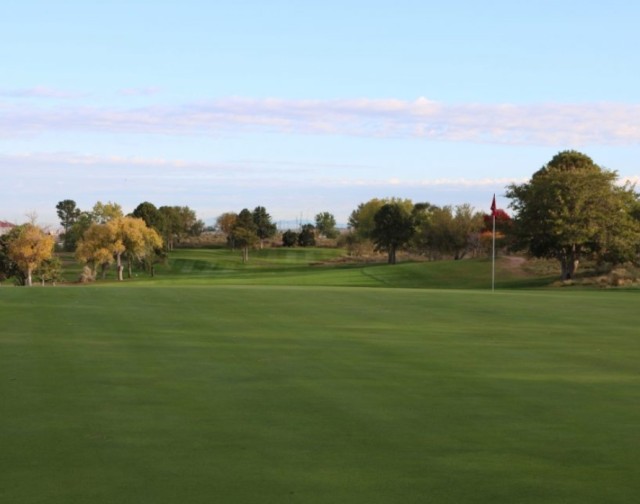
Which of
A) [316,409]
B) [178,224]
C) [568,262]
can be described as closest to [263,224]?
[178,224]

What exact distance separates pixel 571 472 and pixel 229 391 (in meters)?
4.82

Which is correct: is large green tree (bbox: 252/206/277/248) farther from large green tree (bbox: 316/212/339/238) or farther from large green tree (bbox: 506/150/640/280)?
large green tree (bbox: 506/150/640/280)

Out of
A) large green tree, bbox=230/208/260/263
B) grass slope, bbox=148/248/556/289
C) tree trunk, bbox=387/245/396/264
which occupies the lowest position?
grass slope, bbox=148/248/556/289

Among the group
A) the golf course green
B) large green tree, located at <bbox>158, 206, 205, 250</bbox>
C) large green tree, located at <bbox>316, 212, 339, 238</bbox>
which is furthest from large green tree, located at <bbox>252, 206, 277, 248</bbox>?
the golf course green

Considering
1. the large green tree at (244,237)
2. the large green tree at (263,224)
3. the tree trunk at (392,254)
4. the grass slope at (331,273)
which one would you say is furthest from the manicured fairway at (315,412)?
the large green tree at (263,224)

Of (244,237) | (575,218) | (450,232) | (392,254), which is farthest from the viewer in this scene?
(244,237)

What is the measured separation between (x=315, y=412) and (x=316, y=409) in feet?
0.51

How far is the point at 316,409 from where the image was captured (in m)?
9.52

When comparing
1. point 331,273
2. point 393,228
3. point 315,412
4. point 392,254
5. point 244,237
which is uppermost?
point 393,228

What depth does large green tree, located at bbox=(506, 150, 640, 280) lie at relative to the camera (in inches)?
1948

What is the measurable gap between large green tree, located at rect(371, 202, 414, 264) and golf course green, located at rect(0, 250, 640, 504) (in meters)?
78.6

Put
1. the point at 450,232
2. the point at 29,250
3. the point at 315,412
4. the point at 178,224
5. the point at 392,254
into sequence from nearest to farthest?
the point at 315,412, the point at 29,250, the point at 450,232, the point at 392,254, the point at 178,224

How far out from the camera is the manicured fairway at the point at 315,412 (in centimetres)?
677

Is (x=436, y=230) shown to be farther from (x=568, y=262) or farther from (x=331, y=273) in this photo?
(x=568, y=262)
